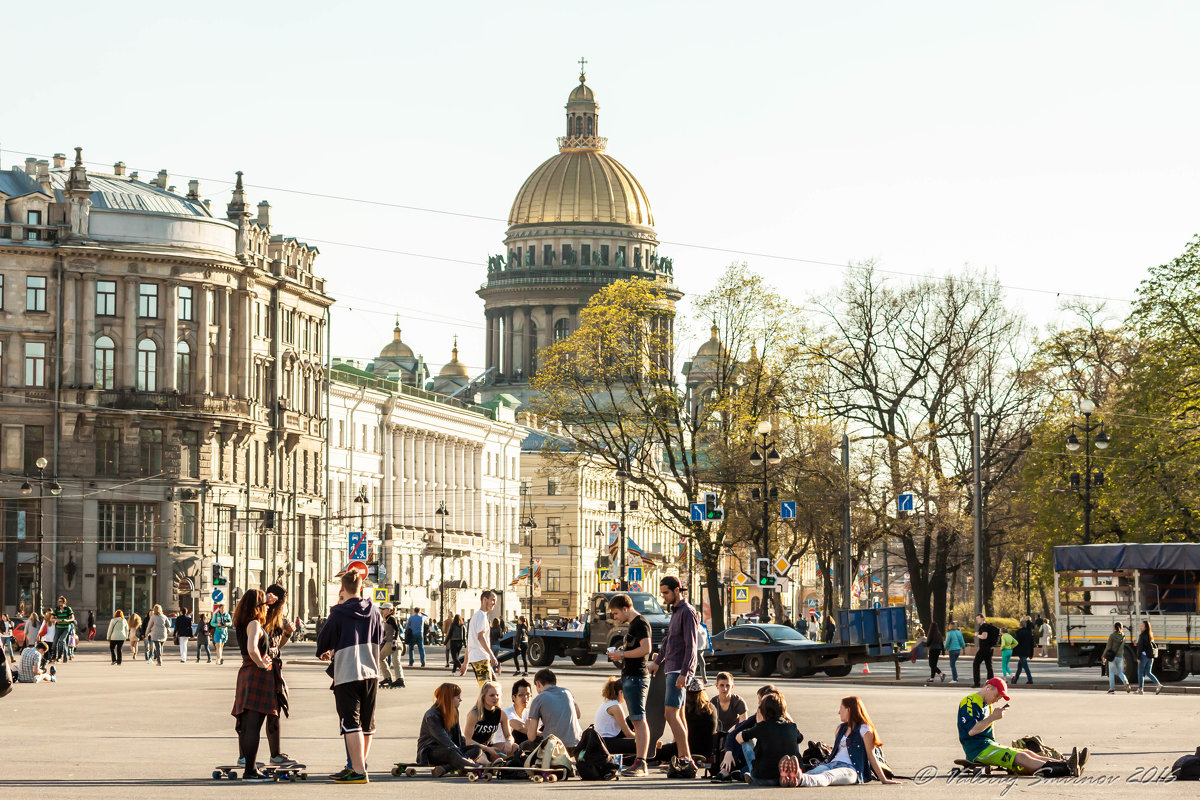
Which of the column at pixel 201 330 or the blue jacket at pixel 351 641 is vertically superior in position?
the column at pixel 201 330

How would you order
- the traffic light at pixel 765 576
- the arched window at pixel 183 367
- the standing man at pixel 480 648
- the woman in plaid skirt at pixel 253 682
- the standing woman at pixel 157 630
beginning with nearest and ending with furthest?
1. the woman in plaid skirt at pixel 253 682
2. the standing man at pixel 480 648
3. the standing woman at pixel 157 630
4. the traffic light at pixel 765 576
5. the arched window at pixel 183 367

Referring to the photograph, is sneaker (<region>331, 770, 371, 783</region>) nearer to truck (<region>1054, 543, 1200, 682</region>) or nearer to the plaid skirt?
the plaid skirt

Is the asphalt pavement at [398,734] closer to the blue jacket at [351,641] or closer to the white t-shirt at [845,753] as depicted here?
the white t-shirt at [845,753]

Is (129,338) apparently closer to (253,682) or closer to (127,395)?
(127,395)

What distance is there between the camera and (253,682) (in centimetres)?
1902

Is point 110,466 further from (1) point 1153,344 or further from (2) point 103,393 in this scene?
(1) point 1153,344

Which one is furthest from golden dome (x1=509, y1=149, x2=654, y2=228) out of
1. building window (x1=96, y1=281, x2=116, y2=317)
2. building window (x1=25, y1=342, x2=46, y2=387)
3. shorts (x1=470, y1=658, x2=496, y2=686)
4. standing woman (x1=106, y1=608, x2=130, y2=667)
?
shorts (x1=470, y1=658, x2=496, y2=686)

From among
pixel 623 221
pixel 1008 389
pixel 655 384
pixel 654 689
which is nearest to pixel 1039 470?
pixel 1008 389

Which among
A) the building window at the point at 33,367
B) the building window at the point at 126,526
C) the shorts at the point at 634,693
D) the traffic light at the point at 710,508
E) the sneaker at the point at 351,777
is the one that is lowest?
the sneaker at the point at 351,777

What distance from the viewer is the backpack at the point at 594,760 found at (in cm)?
1977

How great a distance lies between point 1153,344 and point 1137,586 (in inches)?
761

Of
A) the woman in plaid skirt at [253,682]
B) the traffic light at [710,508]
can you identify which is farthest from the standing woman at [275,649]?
the traffic light at [710,508]

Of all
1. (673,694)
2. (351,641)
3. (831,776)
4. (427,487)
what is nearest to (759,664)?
(673,694)

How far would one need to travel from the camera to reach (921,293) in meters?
72.8
